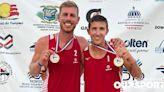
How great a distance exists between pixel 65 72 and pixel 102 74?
26 centimetres

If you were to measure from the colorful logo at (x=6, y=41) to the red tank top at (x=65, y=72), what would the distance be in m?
1.30

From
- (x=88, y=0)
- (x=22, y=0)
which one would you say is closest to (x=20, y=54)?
(x=22, y=0)

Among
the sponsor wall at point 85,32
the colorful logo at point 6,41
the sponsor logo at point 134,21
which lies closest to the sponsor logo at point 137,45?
the sponsor wall at point 85,32

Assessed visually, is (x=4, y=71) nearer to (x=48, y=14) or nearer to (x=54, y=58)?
(x=48, y=14)

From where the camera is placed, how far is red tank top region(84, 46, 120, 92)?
2191mm

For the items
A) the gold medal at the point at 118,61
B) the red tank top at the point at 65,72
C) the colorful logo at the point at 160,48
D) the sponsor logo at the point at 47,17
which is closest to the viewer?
the gold medal at the point at 118,61

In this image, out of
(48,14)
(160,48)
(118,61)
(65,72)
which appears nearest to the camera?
(118,61)

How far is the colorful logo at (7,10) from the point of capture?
3518mm

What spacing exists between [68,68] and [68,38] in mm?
218

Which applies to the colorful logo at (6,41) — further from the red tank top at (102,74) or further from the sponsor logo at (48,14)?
the red tank top at (102,74)

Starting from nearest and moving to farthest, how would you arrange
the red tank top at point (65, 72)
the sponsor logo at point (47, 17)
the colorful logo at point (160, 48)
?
the red tank top at point (65, 72) → the colorful logo at point (160, 48) → the sponsor logo at point (47, 17)

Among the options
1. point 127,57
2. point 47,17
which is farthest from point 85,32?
point 127,57

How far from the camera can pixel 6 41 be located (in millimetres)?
3520

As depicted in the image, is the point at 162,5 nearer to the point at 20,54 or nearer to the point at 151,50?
the point at 151,50
